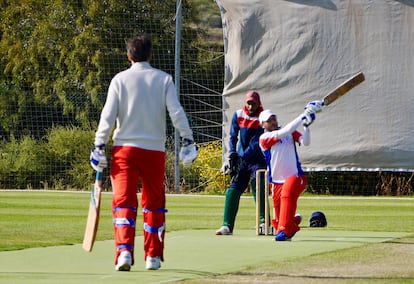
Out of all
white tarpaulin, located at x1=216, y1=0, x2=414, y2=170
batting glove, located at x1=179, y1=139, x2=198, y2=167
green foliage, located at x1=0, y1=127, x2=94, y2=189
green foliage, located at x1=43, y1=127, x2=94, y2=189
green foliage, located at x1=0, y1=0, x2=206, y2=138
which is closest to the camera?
batting glove, located at x1=179, y1=139, x2=198, y2=167

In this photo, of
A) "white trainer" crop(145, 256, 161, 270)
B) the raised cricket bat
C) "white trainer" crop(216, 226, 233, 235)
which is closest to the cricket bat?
"white trainer" crop(145, 256, 161, 270)

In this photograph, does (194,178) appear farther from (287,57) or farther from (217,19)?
(217,19)

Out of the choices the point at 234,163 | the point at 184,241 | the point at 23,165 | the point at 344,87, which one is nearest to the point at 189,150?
the point at 344,87

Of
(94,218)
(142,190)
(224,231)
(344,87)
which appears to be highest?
(344,87)

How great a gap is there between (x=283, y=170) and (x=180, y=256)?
90.0 inches

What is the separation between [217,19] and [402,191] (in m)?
11.4

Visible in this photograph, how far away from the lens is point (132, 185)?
9.86 metres

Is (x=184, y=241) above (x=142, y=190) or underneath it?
underneath

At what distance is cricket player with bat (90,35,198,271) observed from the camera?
987 centimetres

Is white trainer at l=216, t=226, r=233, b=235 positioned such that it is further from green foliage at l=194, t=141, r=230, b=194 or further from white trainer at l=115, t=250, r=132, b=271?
Answer: green foliage at l=194, t=141, r=230, b=194

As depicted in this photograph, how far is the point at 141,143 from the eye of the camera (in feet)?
32.5

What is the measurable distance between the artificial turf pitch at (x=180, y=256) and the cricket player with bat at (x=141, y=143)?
412 millimetres

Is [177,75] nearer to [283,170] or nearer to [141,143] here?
[283,170]

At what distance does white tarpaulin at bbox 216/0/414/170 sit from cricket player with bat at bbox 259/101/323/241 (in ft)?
44.5
